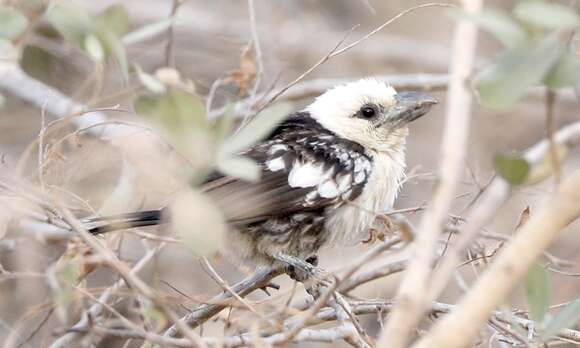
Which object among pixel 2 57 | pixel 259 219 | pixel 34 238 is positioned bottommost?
pixel 34 238

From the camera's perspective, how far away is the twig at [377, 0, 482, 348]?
5.03ft

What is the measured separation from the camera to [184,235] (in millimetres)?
1771

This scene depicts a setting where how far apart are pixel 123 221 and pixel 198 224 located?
1245 millimetres

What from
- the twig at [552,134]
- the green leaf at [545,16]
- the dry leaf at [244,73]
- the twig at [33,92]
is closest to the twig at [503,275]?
the twig at [552,134]

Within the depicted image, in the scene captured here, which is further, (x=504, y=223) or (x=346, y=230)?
(x=504, y=223)

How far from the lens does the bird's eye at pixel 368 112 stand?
3.86 meters

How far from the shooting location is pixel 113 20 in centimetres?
244

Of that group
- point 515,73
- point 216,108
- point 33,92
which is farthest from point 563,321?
point 216,108

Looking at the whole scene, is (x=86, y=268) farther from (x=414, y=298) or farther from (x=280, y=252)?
(x=414, y=298)

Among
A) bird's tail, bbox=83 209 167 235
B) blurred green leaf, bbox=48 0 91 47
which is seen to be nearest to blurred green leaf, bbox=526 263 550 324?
blurred green leaf, bbox=48 0 91 47

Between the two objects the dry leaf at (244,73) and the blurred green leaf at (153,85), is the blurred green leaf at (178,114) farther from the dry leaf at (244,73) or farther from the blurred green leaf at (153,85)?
the dry leaf at (244,73)

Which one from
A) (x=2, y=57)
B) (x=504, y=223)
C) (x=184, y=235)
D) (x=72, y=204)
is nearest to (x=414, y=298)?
(x=184, y=235)

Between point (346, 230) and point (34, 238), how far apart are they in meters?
1.18

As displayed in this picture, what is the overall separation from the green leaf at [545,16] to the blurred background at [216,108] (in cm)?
132
